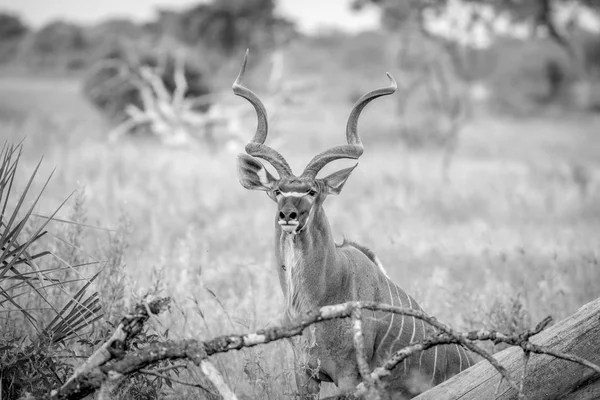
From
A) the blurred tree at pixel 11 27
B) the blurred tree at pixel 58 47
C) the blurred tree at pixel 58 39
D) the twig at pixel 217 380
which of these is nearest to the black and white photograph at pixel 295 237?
the twig at pixel 217 380

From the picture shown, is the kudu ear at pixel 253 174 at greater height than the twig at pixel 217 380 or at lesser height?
greater

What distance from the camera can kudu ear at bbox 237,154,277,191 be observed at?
178 inches

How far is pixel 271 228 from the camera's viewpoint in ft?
32.8

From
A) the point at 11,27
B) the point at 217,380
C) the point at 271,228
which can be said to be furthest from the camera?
the point at 11,27

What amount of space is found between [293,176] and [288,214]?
17.5 inches

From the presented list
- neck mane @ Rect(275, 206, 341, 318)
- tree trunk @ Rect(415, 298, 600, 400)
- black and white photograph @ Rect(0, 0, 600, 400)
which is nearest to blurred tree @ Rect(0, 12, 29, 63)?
black and white photograph @ Rect(0, 0, 600, 400)

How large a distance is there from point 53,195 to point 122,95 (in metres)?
12.5

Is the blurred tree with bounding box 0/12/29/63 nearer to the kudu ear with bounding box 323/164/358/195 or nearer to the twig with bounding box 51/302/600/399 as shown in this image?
the kudu ear with bounding box 323/164/358/195

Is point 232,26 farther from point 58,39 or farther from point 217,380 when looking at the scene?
point 217,380

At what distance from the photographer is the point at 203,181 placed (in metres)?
13.4

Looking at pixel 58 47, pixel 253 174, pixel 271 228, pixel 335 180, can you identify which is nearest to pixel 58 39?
pixel 58 47

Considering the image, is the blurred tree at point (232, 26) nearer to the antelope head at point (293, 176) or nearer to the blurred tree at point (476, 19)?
the blurred tree at point (476, 19)

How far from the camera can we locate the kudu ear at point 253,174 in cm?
453

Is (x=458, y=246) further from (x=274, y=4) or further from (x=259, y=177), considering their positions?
(x=274, y=4)
